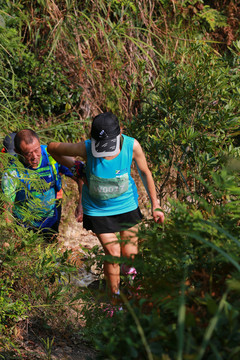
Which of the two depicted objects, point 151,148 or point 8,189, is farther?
point 151,148

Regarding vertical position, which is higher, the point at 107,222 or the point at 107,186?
the point at 107,186

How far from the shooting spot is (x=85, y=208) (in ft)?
11.7

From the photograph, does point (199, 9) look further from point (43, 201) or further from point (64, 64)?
point (43, 201)

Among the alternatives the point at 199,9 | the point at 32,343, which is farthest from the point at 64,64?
the point at 32,343

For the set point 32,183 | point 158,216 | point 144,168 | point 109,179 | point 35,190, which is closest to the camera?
point 158,216

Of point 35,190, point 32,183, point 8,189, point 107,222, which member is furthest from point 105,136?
point 35,190

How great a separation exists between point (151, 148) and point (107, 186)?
73 centimetres

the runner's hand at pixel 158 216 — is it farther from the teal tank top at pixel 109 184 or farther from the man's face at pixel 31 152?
the man's face at pixel 31 152

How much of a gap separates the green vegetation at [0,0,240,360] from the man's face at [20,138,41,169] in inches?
13.3

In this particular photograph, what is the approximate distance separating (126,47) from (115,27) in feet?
1.77

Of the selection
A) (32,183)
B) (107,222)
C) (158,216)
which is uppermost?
(158,216)

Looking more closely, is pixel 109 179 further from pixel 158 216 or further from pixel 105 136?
pixel 158 216

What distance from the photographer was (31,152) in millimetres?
3824

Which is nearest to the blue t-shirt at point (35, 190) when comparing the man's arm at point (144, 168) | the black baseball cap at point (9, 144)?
the black baseball cap at point (9, 144)
